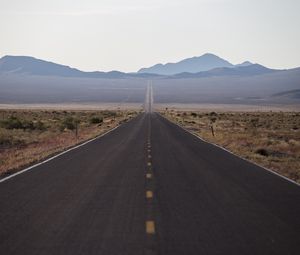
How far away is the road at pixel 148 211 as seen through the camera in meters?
7.43

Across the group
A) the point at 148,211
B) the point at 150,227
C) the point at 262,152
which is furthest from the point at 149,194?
the point at 262,152

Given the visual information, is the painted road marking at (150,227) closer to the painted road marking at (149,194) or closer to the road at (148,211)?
the road at (148,211)

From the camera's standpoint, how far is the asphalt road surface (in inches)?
293

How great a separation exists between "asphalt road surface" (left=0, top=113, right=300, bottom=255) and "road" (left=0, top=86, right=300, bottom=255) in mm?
15

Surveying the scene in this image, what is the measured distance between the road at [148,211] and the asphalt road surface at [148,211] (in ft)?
0.05

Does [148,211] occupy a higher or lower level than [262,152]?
higher

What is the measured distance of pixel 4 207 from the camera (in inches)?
406

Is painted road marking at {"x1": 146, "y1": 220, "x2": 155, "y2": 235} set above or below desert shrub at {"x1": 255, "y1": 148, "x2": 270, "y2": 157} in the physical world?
above

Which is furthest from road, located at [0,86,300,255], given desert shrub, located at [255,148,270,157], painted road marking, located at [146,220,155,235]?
desert shrub, located at [255,148,270,157]

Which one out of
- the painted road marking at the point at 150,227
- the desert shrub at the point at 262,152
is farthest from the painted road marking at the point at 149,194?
the desert shrub at the point at 262,152

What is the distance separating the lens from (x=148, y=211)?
9.78 m

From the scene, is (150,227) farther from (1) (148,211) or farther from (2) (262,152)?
(2) (262,152)

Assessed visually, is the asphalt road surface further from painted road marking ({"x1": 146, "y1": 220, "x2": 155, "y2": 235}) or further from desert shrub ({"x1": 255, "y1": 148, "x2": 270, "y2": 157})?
desert shrub ({"x1": 255, "y1": 148, "x2": 270, "y2": 157})

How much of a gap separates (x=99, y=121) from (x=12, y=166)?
159 ft
